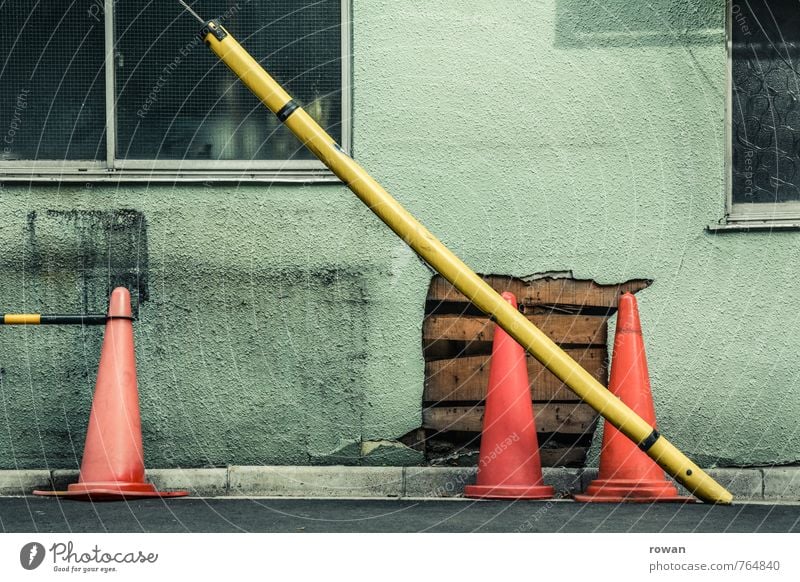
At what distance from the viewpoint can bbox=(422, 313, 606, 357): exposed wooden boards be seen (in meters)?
7.55

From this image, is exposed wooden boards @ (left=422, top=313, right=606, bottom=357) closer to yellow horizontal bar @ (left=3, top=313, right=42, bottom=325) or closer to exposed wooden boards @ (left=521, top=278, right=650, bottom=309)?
exposed wooden boards @ (left=521, top=278, right=650, bottom=309)

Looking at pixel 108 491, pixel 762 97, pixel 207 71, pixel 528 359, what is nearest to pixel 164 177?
pixel 207 71

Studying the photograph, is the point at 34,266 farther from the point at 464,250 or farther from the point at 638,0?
the point at 638,0

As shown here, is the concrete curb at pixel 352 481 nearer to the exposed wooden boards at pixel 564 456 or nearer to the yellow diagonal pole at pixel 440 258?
the exposed wooden boards at pixel 564 456

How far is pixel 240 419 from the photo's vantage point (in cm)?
755

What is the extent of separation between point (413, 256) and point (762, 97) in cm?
225

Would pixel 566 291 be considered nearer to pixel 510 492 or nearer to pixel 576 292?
pixel 576 292

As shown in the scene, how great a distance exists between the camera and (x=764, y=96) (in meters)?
7.75

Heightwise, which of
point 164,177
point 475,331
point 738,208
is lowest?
point 475,331

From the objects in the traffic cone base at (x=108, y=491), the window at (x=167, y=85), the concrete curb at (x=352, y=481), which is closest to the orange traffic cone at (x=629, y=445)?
the concrete curb at (x=352, y=481)

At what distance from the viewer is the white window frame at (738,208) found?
7.59 m

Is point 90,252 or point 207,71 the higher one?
point 207,71

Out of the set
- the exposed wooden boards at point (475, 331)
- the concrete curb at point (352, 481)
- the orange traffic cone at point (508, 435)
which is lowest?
the concrete curb at point (352, 481)

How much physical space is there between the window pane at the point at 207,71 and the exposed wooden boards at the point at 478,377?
1498mm
